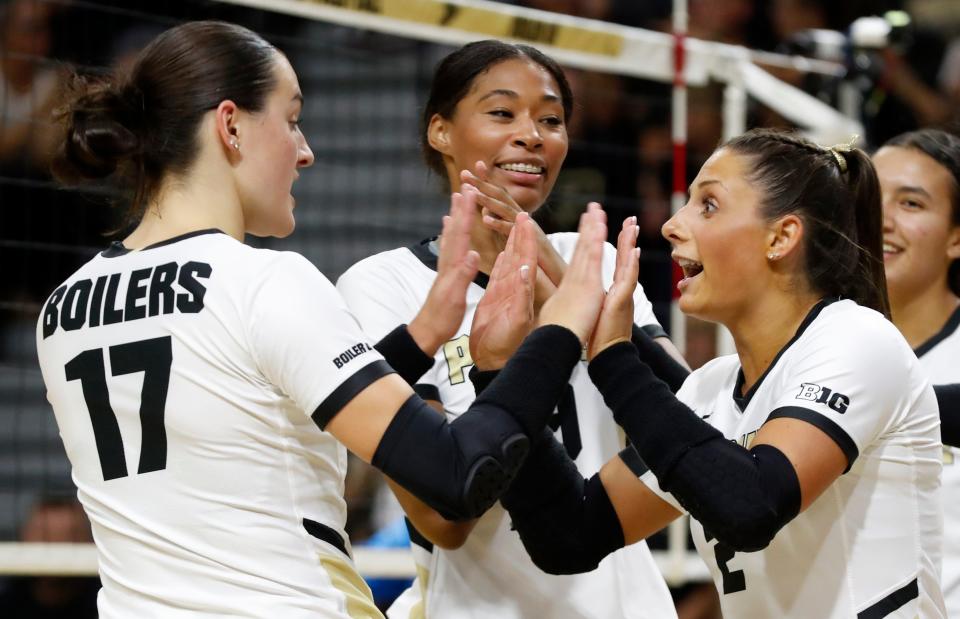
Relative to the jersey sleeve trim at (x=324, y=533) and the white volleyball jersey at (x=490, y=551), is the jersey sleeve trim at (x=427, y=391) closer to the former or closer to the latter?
the white volleyball jersey at (x=490, y=551)

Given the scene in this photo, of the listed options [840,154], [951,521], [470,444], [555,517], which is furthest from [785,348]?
[951,521]

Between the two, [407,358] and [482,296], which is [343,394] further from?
[482,296]

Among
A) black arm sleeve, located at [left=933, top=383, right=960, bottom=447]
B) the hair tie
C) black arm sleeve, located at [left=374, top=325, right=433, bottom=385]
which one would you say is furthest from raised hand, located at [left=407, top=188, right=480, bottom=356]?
black arm sleeve, located at [left=933, top=383, right=960, bottom=447]

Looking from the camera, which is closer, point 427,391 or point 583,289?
point 583,289

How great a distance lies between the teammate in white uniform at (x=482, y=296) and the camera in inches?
105

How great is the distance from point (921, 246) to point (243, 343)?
220 cm

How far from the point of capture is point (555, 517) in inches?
98.2

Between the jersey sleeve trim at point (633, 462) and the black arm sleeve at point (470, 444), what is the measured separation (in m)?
0.53

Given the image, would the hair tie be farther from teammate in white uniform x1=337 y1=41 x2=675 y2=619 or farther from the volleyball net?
the volleyball net

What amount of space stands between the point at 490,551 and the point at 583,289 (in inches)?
26.2

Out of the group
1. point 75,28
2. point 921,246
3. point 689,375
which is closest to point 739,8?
point 75,28

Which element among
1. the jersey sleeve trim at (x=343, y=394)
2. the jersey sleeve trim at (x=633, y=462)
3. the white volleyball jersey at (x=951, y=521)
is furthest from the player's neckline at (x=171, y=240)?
the white volleyball jersey at (x=951, y=521)

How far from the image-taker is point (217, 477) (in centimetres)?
206

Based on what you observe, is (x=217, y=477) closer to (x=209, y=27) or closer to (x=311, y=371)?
(x=311, y=371)
